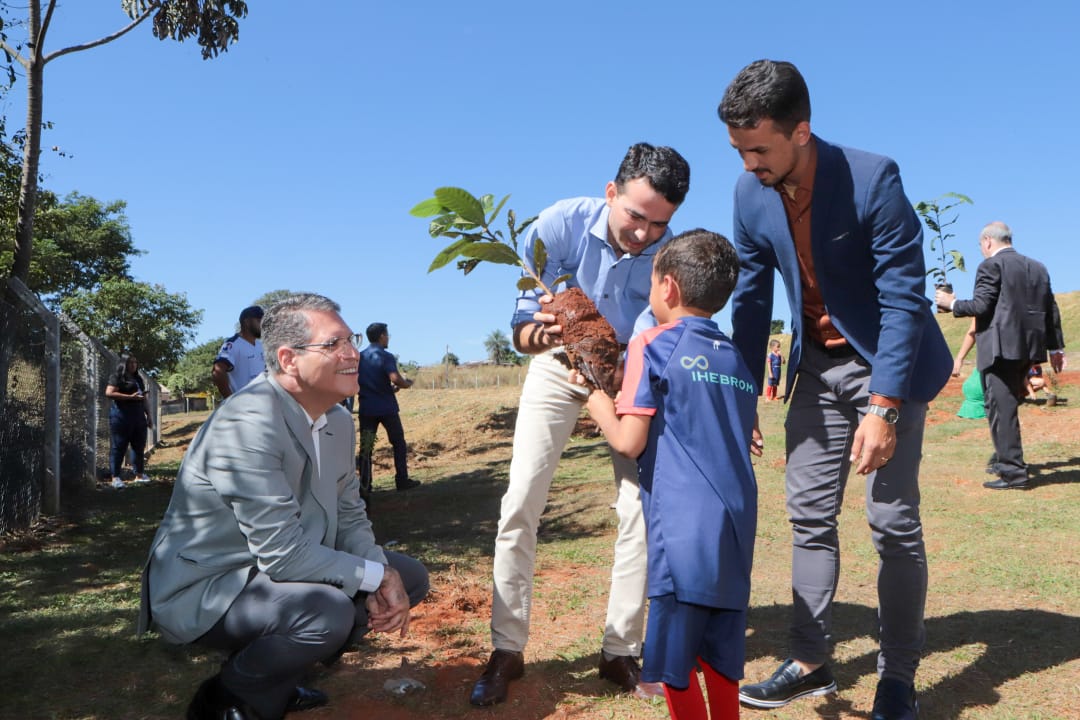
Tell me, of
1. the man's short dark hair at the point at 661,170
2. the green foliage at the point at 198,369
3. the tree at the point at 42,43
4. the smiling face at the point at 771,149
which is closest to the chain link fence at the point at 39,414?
the tree at the point at 42,43

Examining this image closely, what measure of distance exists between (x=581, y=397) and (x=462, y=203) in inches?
36.0

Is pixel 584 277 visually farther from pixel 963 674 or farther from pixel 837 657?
pixel 963 674

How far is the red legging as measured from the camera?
236cm

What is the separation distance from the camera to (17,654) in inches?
150

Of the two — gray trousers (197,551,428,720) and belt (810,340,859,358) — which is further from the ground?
belt (810,340,859,358)

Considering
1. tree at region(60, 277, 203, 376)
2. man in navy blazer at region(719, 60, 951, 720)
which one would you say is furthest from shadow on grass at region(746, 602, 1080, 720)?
tree at region(60, 277, 203, 376)

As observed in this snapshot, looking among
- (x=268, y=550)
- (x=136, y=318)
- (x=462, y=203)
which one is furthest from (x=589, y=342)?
(x=136, y=318)

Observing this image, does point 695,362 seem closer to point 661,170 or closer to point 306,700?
point 661,170

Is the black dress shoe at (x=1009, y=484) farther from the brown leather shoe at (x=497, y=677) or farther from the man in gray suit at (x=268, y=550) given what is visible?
the man in gray suit at (x=268, y=550)

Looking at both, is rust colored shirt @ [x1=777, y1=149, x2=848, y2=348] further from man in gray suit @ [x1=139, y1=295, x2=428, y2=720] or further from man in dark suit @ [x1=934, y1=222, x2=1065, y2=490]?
man in dark suit @ [x1=934, y1=222, x2=1065, y2=490]

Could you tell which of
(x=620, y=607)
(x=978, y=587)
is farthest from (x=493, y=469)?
(x=620, y=607)

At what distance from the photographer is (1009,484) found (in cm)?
713

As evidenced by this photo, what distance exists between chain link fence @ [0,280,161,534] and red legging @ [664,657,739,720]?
20.1 ft

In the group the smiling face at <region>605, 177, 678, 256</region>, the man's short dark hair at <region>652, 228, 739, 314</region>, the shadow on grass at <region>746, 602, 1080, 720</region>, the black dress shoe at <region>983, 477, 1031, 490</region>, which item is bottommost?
the shadow on grass at <region>746, 602, 1080, 720</region>
